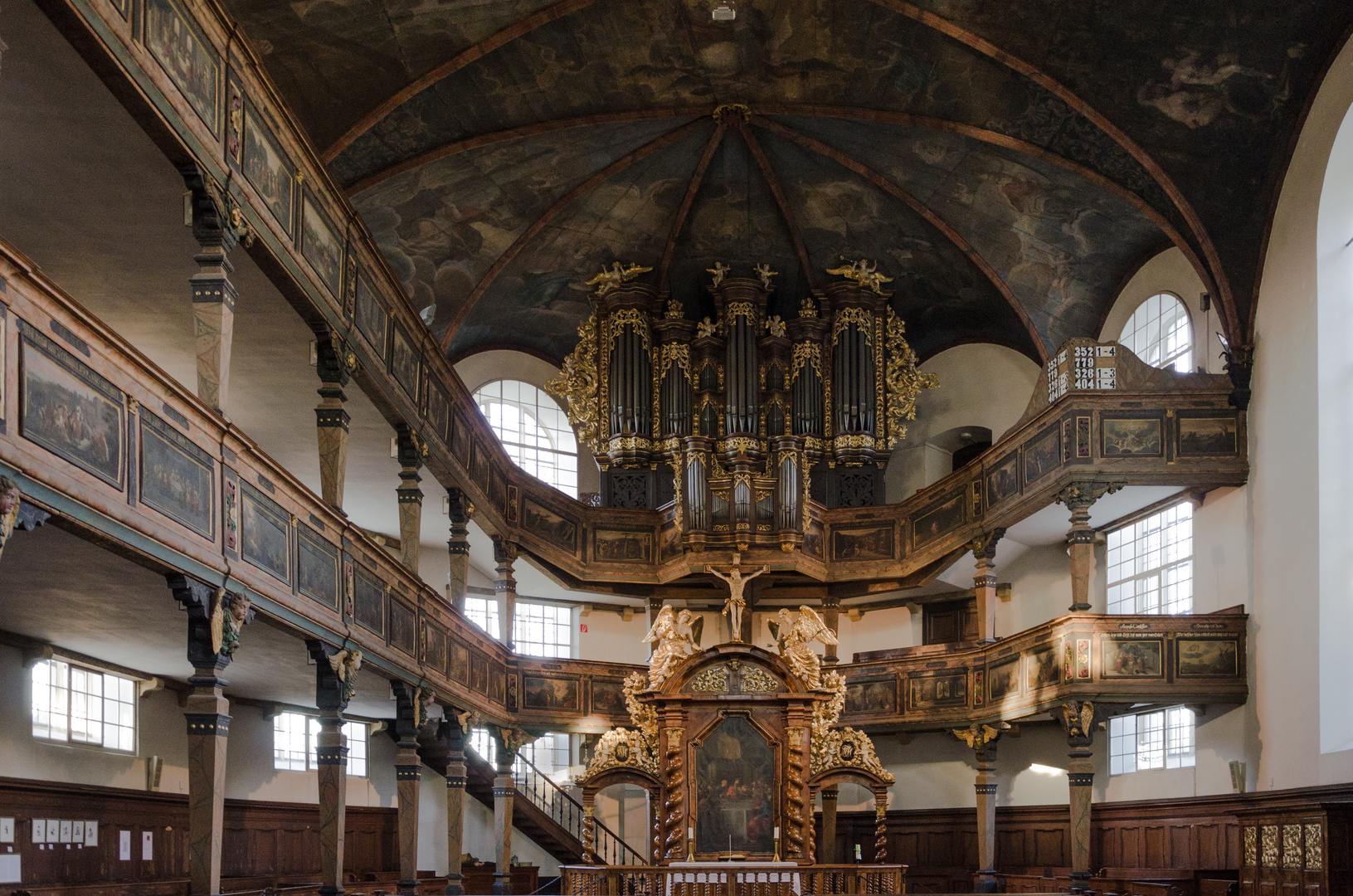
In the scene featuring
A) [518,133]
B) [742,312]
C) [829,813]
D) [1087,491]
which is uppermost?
[518,133]

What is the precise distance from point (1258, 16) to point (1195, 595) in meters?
9.37

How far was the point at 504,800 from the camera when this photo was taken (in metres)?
25.8

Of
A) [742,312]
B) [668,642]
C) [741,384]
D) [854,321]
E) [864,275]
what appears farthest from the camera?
[864,275]

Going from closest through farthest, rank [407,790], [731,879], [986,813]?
[407,790] → [731,879] → [986,813]

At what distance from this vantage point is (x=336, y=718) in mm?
16625

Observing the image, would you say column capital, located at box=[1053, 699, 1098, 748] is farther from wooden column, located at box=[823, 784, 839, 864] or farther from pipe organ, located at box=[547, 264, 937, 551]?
pipe organ, located at box=[547, 264, 937, 551]

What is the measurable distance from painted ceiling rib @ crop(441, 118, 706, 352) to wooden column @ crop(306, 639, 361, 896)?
11658 millimetres

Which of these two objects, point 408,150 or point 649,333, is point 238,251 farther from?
point 649,333

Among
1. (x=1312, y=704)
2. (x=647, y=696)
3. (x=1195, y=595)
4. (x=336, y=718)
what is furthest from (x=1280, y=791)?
(x=336, y=718)

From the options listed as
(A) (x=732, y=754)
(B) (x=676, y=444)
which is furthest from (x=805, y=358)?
(A) (x=732, y=754)

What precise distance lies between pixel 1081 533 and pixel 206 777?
1532cm

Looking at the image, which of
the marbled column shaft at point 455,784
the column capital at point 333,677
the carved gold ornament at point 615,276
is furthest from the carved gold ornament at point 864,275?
the column capital at point 333,677

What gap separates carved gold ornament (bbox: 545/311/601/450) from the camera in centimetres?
2978

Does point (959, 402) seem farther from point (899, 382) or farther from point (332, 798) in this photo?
point (332, 798)
